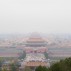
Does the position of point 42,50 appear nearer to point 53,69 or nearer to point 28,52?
point 28,52

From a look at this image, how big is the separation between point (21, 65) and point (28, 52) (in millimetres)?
6453

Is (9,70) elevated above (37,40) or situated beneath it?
situated beneath

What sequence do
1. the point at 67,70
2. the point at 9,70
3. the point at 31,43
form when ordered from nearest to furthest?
the point at 67,70, the point at 9,70, the point at 31,43

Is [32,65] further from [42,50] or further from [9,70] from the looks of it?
[42,50]

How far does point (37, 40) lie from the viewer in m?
27.6

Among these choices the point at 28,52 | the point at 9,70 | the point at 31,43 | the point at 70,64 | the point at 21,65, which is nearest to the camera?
the point at 70,64

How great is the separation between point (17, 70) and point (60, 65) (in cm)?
485

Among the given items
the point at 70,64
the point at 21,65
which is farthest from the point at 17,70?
the point at 70,64

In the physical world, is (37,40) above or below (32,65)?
above

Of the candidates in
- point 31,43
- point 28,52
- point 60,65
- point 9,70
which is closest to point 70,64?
point 60,65

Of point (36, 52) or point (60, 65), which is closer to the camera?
point (60, 65)

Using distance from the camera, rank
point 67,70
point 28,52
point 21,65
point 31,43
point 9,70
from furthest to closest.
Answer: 1. point 31,43
2. point 28,52
3. point 21,65
4. point 9,70
5. point 67,70

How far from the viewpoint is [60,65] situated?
7777mm

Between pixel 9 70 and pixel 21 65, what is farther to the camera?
pixel 21 65
